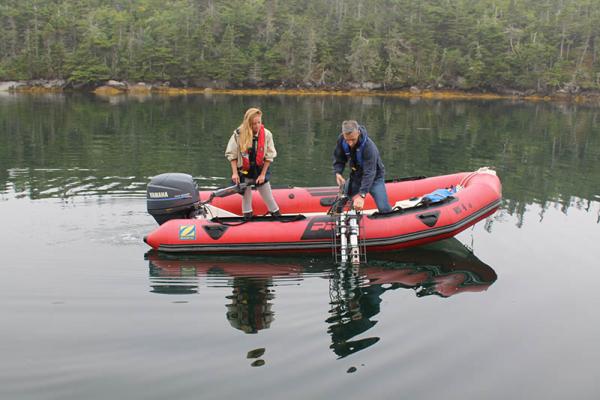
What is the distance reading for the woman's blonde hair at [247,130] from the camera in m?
7.22

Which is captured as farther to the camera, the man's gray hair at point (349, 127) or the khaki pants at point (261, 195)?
the khaki pants at point (261, 195)

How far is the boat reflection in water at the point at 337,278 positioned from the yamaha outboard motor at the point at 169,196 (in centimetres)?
62

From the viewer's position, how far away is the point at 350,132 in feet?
22.9

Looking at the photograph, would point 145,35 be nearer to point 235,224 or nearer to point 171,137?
point 171,137

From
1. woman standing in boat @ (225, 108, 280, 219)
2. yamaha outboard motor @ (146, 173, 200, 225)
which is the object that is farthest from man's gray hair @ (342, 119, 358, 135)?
yamaha outboard motor @ (146, 173, 200, 225)

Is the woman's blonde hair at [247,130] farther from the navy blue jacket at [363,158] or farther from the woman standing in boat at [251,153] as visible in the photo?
the navy blue jacket at [363,158]

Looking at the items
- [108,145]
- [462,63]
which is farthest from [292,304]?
[462,63]

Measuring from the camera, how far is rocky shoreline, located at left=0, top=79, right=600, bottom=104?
5509cm

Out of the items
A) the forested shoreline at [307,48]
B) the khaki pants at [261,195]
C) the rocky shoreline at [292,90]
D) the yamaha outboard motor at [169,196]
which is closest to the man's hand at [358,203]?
the khaki pants at [261,195]

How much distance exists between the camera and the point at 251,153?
25.0 feet

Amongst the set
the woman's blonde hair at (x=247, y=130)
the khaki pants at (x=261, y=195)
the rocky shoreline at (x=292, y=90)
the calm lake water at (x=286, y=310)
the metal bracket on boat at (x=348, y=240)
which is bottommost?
the calm lake water at (x=286, y=310)

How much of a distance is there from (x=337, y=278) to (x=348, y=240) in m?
0.61

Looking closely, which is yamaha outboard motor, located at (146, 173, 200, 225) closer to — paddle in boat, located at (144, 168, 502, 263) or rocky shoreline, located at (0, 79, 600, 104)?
paddle in boat, located at (144, 168, 502, 263)

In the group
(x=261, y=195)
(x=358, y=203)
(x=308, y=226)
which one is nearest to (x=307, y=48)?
(x=261, y=195)
